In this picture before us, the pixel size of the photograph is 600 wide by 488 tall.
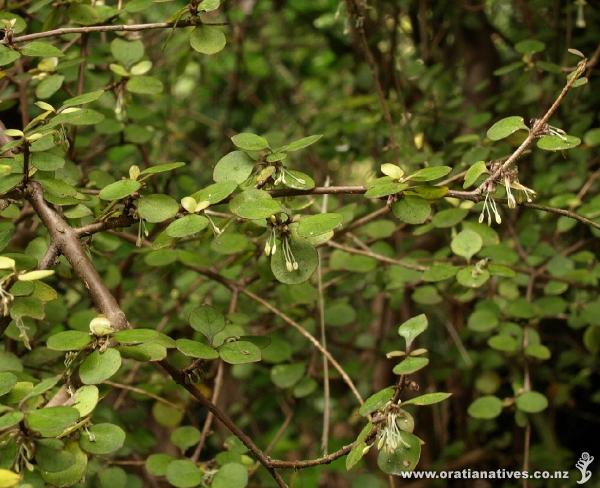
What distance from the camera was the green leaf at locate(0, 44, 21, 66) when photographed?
0.82 meters

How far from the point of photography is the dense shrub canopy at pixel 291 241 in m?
0.75

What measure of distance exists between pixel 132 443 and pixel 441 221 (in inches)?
22.1

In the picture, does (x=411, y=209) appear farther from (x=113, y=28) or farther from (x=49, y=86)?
(x=49, y=86)

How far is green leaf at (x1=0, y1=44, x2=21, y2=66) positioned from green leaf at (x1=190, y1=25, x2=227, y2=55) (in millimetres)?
191

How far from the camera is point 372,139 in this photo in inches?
67.7

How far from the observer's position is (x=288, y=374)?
1.20m

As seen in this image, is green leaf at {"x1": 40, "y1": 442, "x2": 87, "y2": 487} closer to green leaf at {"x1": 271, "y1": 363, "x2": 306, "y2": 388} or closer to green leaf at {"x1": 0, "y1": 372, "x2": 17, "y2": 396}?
green leaf at {"x1": 0, "y1": 372, "x2": 17, "y2": 396}

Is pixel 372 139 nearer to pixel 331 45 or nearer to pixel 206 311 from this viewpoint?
pixel 331 45

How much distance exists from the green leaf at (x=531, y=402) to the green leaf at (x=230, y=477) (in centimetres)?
49

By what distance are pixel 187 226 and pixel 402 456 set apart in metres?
0.30

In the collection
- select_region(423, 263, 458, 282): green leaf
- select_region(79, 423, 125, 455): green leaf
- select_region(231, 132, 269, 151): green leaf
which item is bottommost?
select_region(423, 263, 458, 282): green leaf

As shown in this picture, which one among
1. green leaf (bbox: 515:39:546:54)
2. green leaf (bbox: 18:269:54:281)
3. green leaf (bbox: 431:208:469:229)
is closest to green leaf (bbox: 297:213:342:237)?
green leaf (bbox: 18:269:54:281)

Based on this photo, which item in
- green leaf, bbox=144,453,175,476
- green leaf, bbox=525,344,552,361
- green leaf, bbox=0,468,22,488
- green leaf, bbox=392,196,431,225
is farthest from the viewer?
green leaf, bbox=525,344,552,361

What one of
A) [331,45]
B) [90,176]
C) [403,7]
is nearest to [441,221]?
[90,176]
